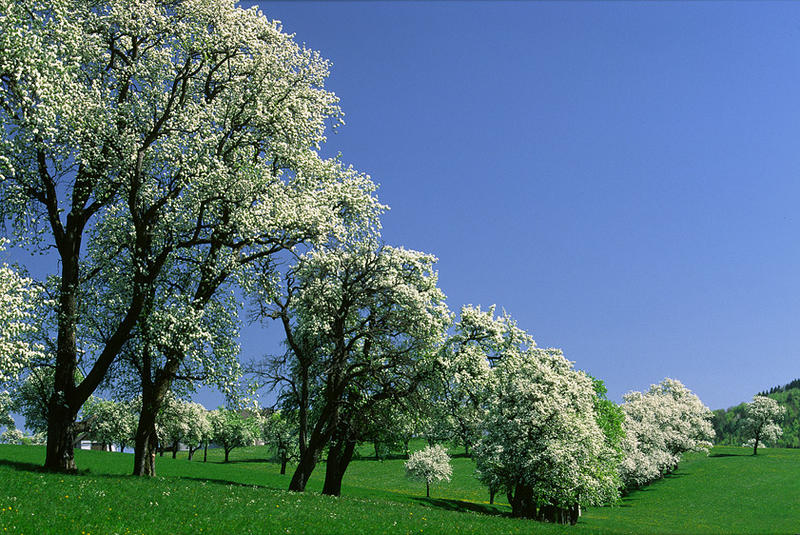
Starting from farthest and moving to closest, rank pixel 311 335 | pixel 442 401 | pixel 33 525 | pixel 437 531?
pixel 442 401 → pixel 311 335 → pixel 437 531 → pixel 33 525

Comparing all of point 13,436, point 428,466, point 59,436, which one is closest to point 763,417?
point 428,466

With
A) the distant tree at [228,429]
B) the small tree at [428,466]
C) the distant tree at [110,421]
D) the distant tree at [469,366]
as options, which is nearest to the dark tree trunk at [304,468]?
the distant tree at [469,366]

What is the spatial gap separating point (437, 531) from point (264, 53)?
25197 mm

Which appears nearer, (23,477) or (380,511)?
(23,477)

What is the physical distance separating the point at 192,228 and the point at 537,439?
2772 cm

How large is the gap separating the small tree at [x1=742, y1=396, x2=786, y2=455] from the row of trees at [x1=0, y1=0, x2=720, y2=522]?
4724 inches

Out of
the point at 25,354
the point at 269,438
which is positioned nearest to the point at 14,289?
the point at 25,354

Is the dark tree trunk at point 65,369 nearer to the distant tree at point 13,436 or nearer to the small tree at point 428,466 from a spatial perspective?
the small tree at point 428,466

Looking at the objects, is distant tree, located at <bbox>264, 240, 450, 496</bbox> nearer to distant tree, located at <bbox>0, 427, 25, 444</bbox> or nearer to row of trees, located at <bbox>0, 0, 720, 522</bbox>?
row of trees, located at <bbox>0, 0, 720, 522</bbox>

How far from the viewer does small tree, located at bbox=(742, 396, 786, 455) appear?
134 meters

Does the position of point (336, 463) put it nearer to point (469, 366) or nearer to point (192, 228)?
point (469, 366)

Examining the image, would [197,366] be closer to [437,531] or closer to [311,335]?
[311,335]

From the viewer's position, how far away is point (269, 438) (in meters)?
103

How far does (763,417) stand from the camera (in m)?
134
